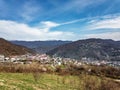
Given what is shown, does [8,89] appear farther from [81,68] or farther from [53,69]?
[81,68]

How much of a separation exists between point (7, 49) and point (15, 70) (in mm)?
142104

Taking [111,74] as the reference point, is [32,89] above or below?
above

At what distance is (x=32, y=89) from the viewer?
22.5m

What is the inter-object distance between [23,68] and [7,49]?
140m

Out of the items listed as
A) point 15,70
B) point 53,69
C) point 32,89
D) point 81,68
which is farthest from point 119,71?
point 32,89

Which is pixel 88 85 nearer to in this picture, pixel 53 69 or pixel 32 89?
pixel 32 89

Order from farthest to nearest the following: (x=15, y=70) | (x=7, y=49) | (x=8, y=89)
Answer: (x=7, y=49), (x=15, y=70), (x=8, y=89)

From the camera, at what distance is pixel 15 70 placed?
61.0 meters

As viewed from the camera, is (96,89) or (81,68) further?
(81,68)

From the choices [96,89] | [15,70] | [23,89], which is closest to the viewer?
[23,89]

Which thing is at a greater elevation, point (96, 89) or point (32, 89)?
point (32, 89)

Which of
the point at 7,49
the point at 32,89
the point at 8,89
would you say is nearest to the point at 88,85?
the point at 32,89

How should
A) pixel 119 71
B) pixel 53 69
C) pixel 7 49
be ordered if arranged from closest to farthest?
pixel 53 69 → pixel 119 71 → pixel 7 49

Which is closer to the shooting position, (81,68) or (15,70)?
(15,70)
